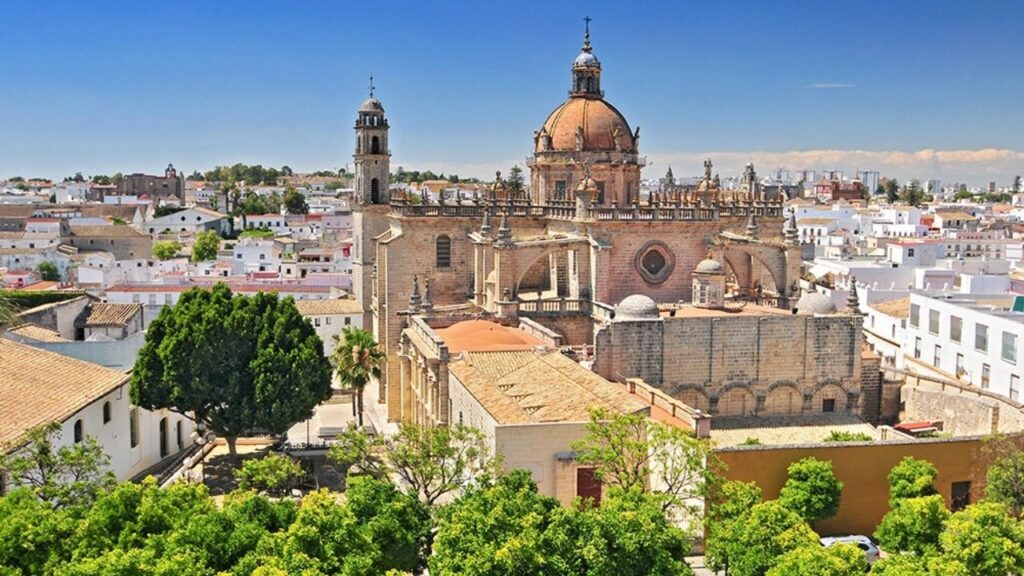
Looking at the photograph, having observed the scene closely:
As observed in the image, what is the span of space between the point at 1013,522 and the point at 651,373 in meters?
13.6

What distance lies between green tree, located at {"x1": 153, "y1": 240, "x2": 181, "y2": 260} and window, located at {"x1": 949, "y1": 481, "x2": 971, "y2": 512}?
6825 centimetres

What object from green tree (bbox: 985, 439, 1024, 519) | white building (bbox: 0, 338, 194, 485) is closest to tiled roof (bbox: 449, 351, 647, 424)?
green tree (bbox: 985, 439, 1024, 519)

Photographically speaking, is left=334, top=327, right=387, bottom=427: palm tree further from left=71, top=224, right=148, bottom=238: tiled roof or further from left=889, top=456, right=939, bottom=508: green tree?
left=71, top=224, right=148, bottom=238: tiled roof

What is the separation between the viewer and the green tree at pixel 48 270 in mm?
66438

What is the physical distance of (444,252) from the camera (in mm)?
39781

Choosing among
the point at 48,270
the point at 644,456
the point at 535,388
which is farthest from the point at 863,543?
the point at 48,270

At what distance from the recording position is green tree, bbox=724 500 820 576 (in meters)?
16.6

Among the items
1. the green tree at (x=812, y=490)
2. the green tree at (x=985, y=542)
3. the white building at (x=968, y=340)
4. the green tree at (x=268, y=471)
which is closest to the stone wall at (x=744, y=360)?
the white building at (x=968, y=340)

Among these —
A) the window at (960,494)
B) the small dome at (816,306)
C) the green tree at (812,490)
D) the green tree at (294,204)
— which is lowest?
the window at (960,494)

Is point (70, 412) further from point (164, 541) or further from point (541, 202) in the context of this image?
point (541, 202)

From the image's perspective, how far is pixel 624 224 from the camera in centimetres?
3634

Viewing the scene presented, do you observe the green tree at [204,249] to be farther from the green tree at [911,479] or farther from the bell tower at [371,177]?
the green tree at [911,479]

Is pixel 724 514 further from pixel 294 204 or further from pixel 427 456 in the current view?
pixel 294 204

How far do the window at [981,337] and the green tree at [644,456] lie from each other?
1924 cm
